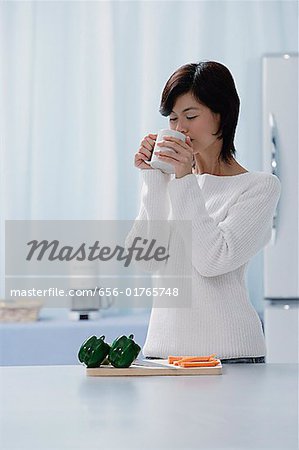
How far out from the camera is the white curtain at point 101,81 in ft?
13.1

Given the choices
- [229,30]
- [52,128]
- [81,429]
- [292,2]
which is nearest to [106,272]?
[52,128]

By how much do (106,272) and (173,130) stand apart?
200cm

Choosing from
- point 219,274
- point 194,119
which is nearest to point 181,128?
point 194,119

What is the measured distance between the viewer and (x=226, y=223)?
6.63 ft

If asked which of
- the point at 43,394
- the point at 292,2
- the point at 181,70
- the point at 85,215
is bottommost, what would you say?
the point at 43,394

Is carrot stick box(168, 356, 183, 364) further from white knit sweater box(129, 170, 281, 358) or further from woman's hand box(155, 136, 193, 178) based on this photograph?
woman's hand box(155, 136, 193, 178)

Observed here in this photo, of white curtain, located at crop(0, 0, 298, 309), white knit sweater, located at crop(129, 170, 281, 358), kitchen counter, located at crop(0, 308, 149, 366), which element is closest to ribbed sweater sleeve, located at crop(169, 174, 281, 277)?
white knit sweater, located at crop(129, 170, 281, 358)

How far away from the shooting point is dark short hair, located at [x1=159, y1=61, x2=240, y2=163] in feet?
6.96

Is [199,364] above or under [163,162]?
under

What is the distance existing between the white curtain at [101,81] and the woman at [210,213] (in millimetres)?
1818

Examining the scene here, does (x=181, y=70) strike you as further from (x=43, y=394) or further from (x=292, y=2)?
(x=292, y=2)

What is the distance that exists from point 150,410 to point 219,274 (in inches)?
25.9

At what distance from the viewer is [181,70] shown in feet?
7.04

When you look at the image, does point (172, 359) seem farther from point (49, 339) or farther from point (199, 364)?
point (49, 339)
